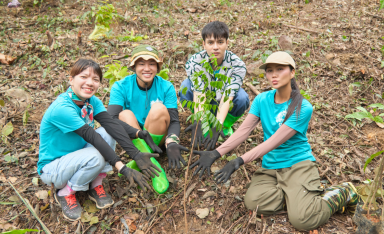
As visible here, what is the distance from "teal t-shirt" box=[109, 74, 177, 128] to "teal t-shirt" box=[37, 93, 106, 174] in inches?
23.0

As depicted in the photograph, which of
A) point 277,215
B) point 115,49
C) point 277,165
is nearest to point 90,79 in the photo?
point 277,165

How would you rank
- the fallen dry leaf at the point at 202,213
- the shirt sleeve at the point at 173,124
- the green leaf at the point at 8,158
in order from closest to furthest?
1. the fallen dry leaf at the point at 202,213
2. the shirt sleeve at the point at 173,124
3. the green leaf at the point at 8,158

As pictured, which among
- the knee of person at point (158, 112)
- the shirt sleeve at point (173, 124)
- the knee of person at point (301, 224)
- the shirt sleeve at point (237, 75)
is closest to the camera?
the knee of person at point (301, 224)

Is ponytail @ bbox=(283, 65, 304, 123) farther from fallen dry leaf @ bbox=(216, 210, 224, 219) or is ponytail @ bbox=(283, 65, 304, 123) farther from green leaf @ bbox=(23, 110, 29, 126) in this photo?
green leaf @ bbox=(23, 110, 29, 126)

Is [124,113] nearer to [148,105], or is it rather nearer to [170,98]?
[148,105]

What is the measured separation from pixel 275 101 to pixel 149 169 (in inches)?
54.9

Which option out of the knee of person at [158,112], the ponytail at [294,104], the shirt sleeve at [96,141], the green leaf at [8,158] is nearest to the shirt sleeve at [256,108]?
the ponytail at [294,104]

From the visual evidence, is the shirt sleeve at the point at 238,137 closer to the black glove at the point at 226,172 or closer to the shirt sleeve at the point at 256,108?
the shirt sleeve at the point at 256,108

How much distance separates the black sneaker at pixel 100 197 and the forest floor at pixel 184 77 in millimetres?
74

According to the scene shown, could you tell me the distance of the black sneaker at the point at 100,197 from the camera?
2.57m

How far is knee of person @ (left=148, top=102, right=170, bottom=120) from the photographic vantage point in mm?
2822

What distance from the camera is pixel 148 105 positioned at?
3057 mm

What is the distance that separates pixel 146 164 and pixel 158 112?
57 centimetres

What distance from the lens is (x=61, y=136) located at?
239cm
